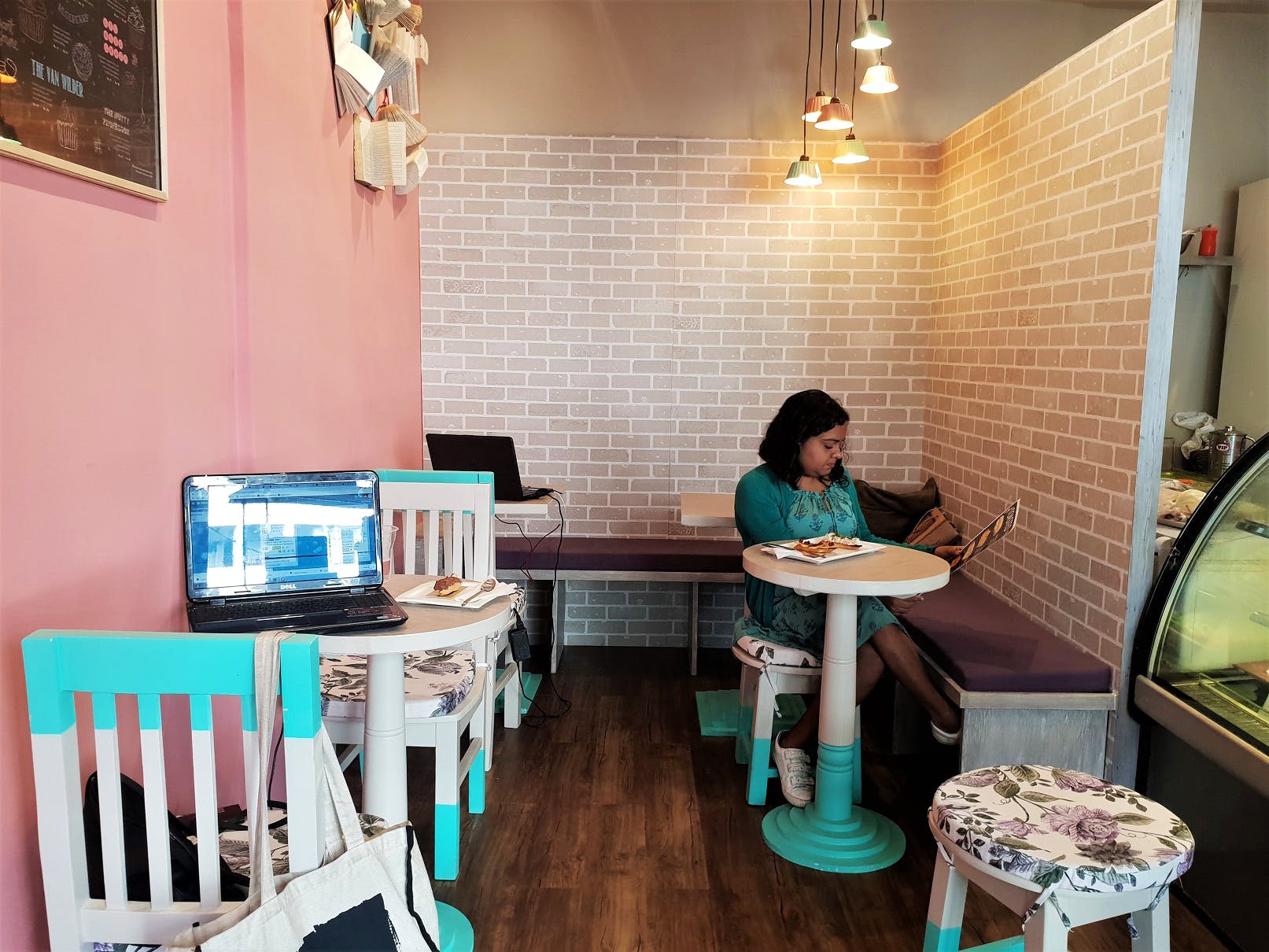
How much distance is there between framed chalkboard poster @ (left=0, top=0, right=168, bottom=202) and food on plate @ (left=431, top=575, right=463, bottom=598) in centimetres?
105

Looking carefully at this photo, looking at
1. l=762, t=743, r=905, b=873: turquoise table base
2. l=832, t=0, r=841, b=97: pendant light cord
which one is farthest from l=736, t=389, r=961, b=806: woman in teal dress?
l=832, t=0, r=841, b=97: pendant light cord

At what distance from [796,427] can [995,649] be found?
961 mm

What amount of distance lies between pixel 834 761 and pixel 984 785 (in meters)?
0.92

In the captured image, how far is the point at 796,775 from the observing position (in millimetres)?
2957

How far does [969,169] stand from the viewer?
4.11 m

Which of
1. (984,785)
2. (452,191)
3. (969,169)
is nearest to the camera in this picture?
(984,785)

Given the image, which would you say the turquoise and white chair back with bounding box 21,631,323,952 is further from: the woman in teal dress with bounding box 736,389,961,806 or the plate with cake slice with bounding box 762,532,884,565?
the woman in teal dress with bounding box 736,389,961,806

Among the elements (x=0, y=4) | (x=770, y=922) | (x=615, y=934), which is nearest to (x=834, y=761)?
(x=770, y=922)

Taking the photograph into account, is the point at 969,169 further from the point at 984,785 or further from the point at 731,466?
the point at 984,785

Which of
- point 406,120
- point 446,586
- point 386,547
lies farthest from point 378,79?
Answer: point 446,586

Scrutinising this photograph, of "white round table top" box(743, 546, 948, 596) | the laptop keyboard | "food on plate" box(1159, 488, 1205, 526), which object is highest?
"food on plate" box(1159, 488, 1205, 526)

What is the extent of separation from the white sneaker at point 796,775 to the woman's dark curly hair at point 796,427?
88 cm

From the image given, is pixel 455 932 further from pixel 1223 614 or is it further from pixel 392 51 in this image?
pixel 392 51

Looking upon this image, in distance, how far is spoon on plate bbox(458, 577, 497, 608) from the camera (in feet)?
6.98
